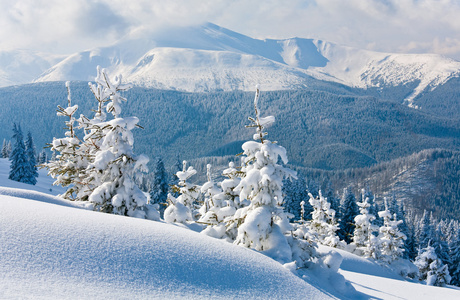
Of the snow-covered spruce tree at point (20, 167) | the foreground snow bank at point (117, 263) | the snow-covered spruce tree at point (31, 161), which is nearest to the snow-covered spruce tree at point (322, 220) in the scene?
the foreground snow bank at point (117, 263)

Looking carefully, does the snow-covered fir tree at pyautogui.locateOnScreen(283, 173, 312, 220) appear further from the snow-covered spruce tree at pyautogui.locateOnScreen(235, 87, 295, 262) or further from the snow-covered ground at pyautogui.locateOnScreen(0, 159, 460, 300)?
the snow-covered ground at pyautogui.locateOnScreen(0, 159, 460, 300)

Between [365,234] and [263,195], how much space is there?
29.3 m

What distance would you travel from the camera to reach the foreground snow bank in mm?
5672

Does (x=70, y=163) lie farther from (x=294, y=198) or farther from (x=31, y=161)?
(x=294, y=198)

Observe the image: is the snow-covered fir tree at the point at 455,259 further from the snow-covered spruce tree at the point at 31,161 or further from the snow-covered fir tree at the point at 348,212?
the snow-covered spruce tree at the point at 31,161

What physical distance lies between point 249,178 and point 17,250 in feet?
19.2

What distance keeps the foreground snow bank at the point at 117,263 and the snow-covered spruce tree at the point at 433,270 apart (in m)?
37.1

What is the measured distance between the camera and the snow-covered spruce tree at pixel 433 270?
38347mm

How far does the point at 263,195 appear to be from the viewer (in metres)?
10.1

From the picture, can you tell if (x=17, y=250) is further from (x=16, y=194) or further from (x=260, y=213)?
(x=260, y=213)

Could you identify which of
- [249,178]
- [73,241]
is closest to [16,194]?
[73,241]

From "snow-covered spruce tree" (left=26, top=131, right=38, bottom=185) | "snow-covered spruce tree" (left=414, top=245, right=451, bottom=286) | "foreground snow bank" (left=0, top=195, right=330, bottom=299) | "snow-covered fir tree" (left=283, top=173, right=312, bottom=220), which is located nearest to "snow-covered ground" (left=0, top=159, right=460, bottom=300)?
"foreground snow bank" (left=0, top=195, right=330, bottom=299)

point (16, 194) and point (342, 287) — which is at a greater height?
point (16, 194)

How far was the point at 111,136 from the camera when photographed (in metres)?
12.0
